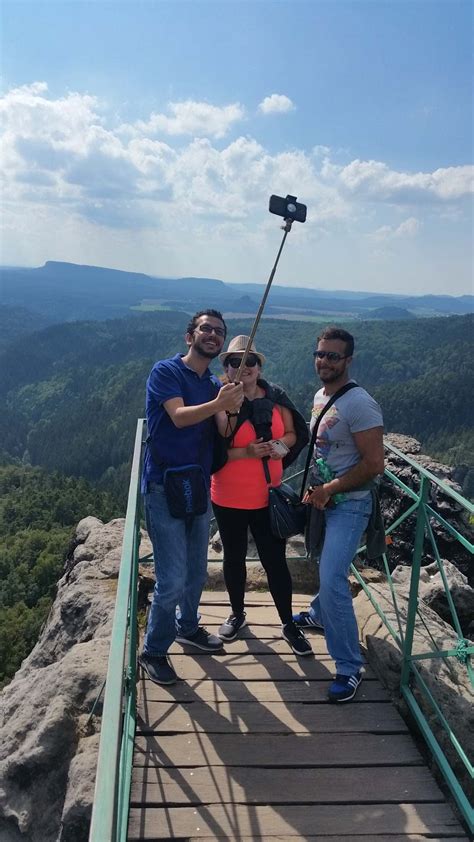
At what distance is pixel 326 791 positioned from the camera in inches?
145

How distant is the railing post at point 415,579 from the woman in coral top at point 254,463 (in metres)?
1.03

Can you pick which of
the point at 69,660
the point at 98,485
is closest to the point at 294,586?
the point at 69,660

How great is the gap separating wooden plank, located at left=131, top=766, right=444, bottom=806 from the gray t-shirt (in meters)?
1.95

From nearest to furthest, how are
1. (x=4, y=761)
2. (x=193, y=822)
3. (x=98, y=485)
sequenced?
(x=193, y=822), (x=4, y=761), (x=98, y=485)

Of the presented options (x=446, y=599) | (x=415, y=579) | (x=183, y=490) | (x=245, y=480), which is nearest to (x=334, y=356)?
(x=245, y=480)

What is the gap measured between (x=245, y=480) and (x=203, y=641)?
1.62m

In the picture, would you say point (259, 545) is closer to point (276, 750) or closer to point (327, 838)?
point (276, 750)

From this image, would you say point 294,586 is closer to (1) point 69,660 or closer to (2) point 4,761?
(1) point 69,660

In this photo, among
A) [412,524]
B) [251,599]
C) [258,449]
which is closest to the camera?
[258,449]

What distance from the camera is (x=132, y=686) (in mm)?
4133

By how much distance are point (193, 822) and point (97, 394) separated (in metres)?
184

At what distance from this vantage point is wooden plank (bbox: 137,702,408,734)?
4160 millimetres

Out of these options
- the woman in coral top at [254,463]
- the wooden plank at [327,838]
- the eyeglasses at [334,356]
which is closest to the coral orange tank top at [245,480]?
the woman in coral top at [254,463]

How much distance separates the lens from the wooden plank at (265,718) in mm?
4160
